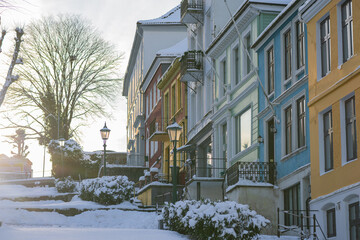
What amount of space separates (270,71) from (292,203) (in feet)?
17.4

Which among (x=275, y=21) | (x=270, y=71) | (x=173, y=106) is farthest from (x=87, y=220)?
(x=173, y=106)

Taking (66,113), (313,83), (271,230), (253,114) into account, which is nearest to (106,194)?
(253,114)

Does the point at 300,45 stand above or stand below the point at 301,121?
above

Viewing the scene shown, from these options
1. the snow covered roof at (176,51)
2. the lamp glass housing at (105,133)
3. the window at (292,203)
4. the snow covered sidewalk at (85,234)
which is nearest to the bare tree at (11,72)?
the snow covered sidewalk at (85,234)

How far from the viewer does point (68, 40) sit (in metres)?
61.3

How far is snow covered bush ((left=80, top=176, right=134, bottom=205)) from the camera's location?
36562mm

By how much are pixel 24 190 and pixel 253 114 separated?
26124 millimetres

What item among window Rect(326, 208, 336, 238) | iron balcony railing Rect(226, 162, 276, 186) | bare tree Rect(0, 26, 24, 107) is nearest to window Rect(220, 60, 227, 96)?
iron balcony railing Rect(226, 162, 276, 186)

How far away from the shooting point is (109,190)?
120ft

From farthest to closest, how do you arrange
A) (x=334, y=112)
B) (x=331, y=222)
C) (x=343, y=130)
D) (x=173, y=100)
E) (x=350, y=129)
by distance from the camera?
(x=173, y=100), (x=331, y=222), (x=334, y=112), (x=343, y=130), (x=350, y=129)

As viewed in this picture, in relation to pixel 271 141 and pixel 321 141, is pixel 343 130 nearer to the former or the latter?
pixel 321 141

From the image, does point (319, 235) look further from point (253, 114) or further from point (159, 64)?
point (159, 64)

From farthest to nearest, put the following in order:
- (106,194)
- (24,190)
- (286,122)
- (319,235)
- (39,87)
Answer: (39,87) → (24,190) → (106,194) → (286,122) → (319,235)

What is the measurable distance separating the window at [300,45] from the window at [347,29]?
3692 millimetres
